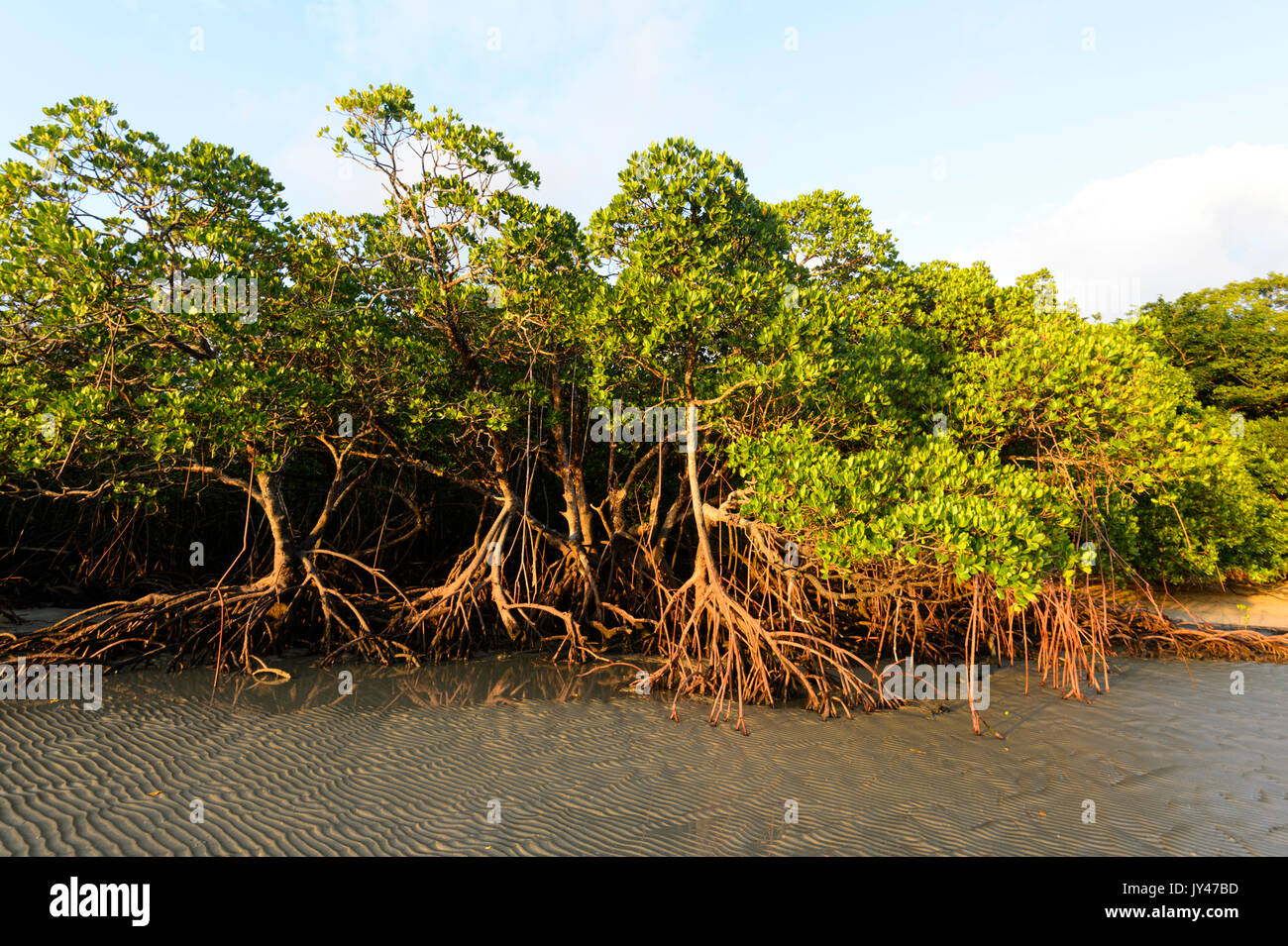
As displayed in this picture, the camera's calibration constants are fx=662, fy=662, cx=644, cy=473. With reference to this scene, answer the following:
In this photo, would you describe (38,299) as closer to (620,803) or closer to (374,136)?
(374,136)

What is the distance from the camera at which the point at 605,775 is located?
517 centimetres

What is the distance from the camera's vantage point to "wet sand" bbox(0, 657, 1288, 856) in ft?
13.7

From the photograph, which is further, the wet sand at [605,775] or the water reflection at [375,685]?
the water reflection at [375,685]

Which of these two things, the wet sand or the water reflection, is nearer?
the wet sand

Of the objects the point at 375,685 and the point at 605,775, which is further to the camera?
the point at 375,685

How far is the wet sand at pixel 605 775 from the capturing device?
4.17 meters

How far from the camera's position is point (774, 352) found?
7188 millimetres

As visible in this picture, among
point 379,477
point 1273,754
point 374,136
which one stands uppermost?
point 374,136

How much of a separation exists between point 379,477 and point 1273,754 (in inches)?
454
